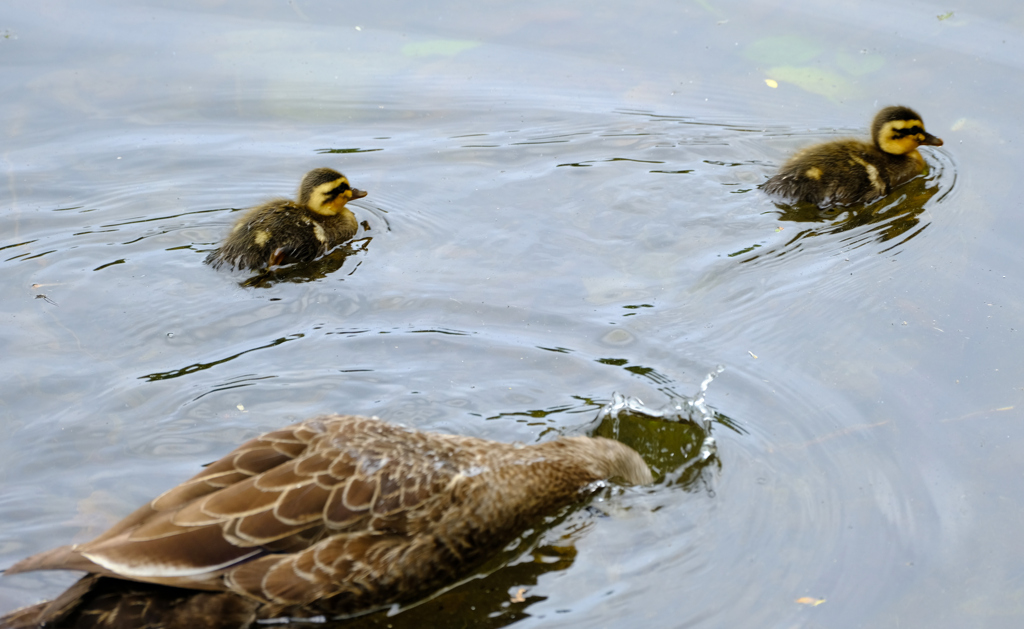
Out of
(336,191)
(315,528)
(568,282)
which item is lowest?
(315,528)

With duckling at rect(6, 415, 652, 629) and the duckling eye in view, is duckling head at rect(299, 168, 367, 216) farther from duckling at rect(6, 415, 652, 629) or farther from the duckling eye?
duckling at rect(6, 415, 652, 629)

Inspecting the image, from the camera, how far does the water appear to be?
3545 mm

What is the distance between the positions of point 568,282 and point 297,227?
1334 mm

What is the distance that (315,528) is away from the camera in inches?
123

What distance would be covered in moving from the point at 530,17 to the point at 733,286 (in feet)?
9.29

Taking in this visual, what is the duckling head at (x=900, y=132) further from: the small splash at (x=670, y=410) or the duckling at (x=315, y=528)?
the duckling at (x=315, y=528)

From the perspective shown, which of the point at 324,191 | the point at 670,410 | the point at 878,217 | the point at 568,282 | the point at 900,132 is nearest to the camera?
the point at 670,410

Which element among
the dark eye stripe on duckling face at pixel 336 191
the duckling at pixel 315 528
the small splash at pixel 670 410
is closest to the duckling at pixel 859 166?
the small splash at pixel 670 410

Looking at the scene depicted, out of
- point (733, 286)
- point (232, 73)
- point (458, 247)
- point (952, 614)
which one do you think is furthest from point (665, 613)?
point (232, 73)

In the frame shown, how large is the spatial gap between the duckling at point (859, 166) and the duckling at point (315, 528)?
2566 mm

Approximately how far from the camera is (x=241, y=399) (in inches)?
162

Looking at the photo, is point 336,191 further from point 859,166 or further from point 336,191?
point 859,166

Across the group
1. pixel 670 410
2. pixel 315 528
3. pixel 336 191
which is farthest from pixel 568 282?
pixel 315 528

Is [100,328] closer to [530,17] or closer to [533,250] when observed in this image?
[533,250]
